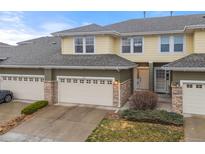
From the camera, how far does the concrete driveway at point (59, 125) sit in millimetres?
9766

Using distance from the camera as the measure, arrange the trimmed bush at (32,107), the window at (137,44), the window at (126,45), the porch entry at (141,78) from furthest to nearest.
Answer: the porch entry at (141,78)
the window at (126,45)
the window at (137,44)
the trimmed bush at (32,107)

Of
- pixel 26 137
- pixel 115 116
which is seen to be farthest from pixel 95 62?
pixel 26 137

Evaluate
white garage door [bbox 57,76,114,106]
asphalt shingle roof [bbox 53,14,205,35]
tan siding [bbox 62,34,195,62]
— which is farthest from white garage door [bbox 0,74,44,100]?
asphalt shingle roof [bbox 53,14,205,35]

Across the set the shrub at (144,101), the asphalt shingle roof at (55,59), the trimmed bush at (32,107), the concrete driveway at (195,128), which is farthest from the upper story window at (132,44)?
the trimmed bush at (32,107)

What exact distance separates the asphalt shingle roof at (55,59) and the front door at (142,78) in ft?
7.65

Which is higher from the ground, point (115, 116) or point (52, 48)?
point (52, 48)

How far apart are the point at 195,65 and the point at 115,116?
5840mm

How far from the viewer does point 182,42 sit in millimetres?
16703

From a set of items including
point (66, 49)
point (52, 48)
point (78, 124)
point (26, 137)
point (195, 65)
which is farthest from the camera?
point (52, 48)

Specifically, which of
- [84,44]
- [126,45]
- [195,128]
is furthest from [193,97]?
[84,44]

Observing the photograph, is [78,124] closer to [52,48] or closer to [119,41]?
[119,41]

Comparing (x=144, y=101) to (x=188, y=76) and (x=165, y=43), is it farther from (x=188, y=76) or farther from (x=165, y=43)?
(x=165, y=43)

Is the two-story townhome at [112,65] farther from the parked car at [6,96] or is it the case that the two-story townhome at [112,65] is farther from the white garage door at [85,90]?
the parked car at [6,96]

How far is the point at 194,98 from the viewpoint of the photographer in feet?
42.3
